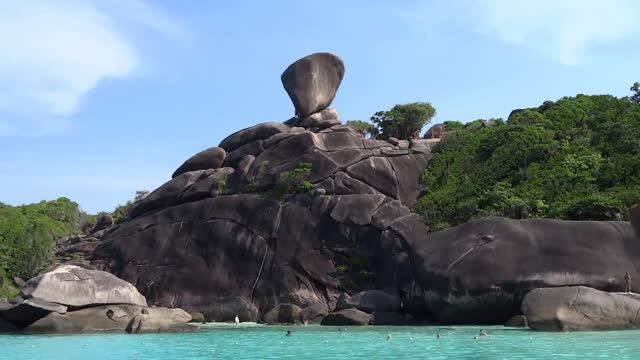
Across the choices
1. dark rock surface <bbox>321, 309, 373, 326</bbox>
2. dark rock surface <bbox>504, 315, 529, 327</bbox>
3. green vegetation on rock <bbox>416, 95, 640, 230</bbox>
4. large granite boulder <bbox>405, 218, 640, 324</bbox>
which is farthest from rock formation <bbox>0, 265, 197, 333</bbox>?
green vegetation on rock <bbox>416, 95, 640, 230</bbox>

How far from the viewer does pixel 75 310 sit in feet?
83.9

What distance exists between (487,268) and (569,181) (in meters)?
12.5

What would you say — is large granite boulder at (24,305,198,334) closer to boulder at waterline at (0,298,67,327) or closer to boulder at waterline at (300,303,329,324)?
boulder at waterline at (0,298,67,327)

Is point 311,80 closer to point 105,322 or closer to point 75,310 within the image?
point 105,322

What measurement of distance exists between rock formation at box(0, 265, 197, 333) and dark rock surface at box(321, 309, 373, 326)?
5790mm

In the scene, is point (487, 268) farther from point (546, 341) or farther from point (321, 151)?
point (321, 151)

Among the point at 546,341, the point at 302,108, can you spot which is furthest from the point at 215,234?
the point at 546,341

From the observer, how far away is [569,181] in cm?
3581

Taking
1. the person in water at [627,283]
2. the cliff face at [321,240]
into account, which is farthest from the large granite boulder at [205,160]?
the person in water at [627,283]

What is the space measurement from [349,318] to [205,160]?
62.5 ft

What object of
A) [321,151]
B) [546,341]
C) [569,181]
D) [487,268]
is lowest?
[546,341]

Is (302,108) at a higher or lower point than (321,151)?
higher

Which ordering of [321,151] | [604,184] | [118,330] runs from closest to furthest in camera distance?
[118,330] → [604,184] → [321,151]

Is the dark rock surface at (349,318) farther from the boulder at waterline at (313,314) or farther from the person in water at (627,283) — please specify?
the person in water at (627,283)
